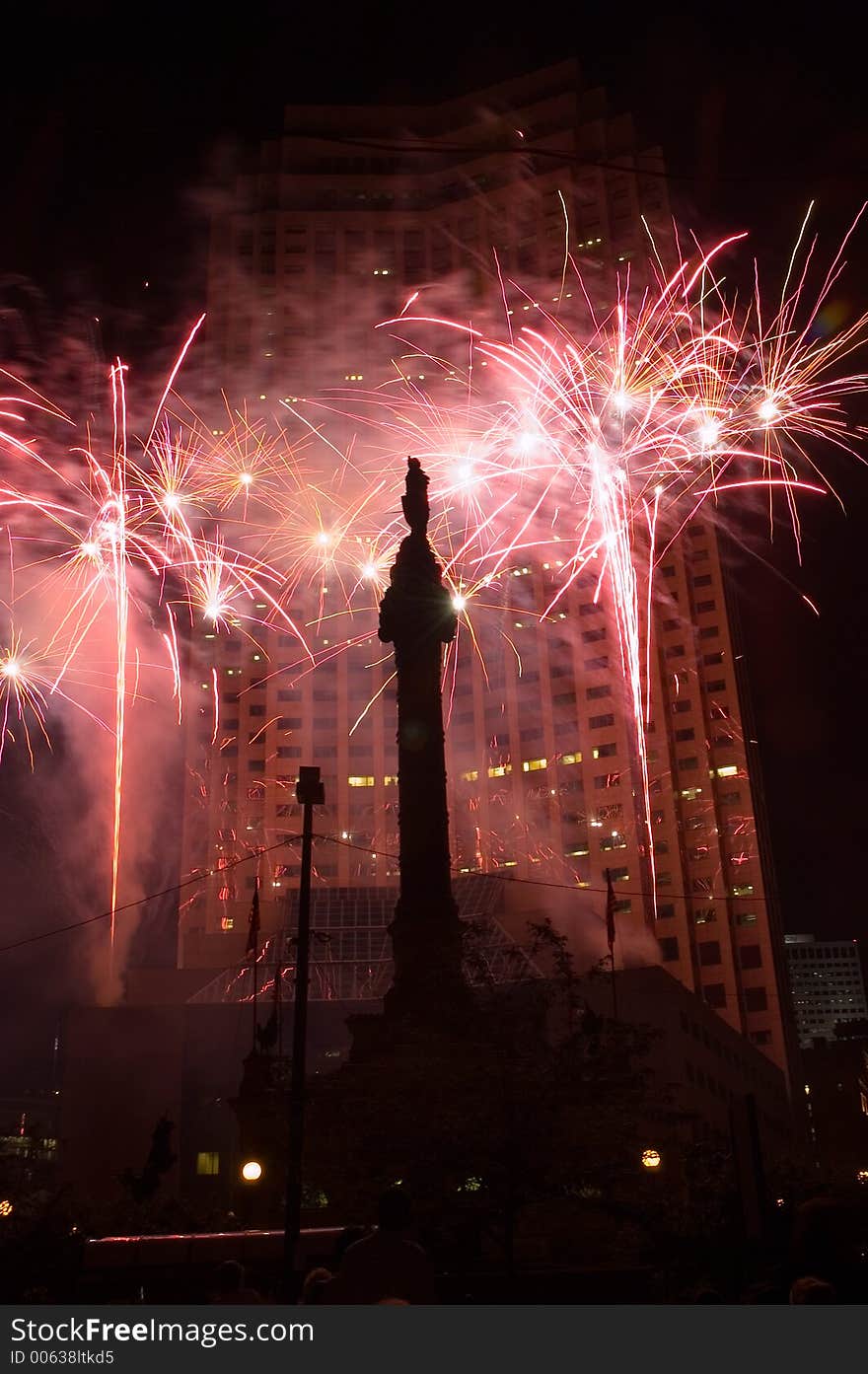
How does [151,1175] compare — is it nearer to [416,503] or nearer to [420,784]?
[420,784]

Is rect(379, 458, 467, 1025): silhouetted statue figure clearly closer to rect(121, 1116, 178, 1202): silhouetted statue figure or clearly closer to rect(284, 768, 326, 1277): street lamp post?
rect(284, 768, 326, 1277): street lamp post

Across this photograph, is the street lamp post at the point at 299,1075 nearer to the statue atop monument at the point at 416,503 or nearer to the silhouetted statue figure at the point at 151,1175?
the statue atop monument at the point at 416,503

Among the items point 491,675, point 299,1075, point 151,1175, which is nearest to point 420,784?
point 299,1075

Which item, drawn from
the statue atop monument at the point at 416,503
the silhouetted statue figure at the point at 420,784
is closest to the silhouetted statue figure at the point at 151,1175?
the silhouetted statue figure at the point at 420,784

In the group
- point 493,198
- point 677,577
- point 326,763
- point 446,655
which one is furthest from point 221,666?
point 493,198

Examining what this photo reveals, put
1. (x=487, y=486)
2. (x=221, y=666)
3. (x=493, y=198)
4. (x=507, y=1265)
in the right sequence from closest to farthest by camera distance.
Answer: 1. (x=507, y=1265)
2. (x=487, y=486)
3. (x=221, y=666)
4. (x=493, y=198)

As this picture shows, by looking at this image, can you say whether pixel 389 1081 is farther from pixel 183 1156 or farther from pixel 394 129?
pixel 394 129
